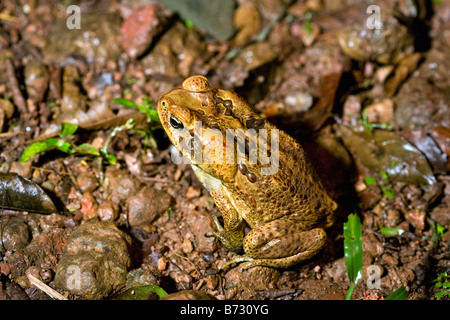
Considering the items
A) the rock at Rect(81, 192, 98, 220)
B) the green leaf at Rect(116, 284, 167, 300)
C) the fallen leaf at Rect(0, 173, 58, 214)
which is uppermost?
the fallen leaf at Rect(0, 173, 58, 214)

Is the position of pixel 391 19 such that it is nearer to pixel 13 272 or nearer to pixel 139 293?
pixel 139 293

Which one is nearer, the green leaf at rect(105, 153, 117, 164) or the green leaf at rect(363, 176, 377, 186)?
the green leaf at rect(105, 153, 117, 164)

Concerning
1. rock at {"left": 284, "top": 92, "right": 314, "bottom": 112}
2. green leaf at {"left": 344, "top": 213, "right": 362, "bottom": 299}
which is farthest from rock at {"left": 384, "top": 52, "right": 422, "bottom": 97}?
green leaf at {"left": 344, "top": 213, "right": 362, "bottom": 299}

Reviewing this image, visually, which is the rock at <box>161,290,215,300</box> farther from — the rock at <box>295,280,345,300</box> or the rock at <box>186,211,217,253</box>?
the rock at <box>295,280,345,300</box>

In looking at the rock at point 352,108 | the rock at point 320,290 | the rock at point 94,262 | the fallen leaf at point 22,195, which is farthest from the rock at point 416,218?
the fallen leaf at point 22,195

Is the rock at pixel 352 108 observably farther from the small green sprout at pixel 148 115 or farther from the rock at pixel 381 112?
the small green sprout at pixel 148 115

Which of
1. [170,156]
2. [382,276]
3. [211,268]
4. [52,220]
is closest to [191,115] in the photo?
[170,156]

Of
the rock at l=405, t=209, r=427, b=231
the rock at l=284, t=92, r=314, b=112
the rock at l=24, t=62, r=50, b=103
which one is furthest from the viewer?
the rock at l=284, t=92, r=314, b=112
